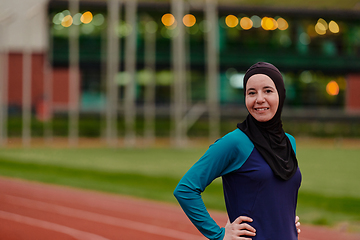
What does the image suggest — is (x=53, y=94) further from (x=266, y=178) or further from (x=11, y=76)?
(x=266, y=178)

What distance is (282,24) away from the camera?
34062 mm

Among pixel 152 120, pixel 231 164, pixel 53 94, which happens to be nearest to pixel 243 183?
pixel 231 164

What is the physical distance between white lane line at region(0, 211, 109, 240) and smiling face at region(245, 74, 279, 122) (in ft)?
18.3

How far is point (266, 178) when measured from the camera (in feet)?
6.00

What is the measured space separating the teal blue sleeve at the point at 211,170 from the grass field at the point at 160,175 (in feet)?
21.4

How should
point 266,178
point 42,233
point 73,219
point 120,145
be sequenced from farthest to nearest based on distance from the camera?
1. point 120,145
2. point 73,219
3. point 42,233
4. point 266,178

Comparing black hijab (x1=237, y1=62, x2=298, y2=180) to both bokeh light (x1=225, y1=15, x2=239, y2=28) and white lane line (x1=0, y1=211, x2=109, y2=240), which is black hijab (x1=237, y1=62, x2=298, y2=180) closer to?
white lane line (x1=0, y1=211, x2=109, y2=240)

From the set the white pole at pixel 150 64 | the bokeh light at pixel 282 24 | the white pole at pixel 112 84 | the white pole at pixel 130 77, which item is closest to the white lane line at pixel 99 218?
the white pole at pixel 130 77

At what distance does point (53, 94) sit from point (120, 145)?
10.2m

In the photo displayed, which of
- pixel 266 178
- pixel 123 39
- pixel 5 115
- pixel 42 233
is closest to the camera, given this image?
pixel 266 178

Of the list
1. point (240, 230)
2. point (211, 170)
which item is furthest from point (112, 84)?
point (240, 230)

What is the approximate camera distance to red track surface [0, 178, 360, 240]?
7172 millimetres

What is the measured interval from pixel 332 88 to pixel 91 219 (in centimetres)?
3049

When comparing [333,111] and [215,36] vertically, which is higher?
[215,36]
